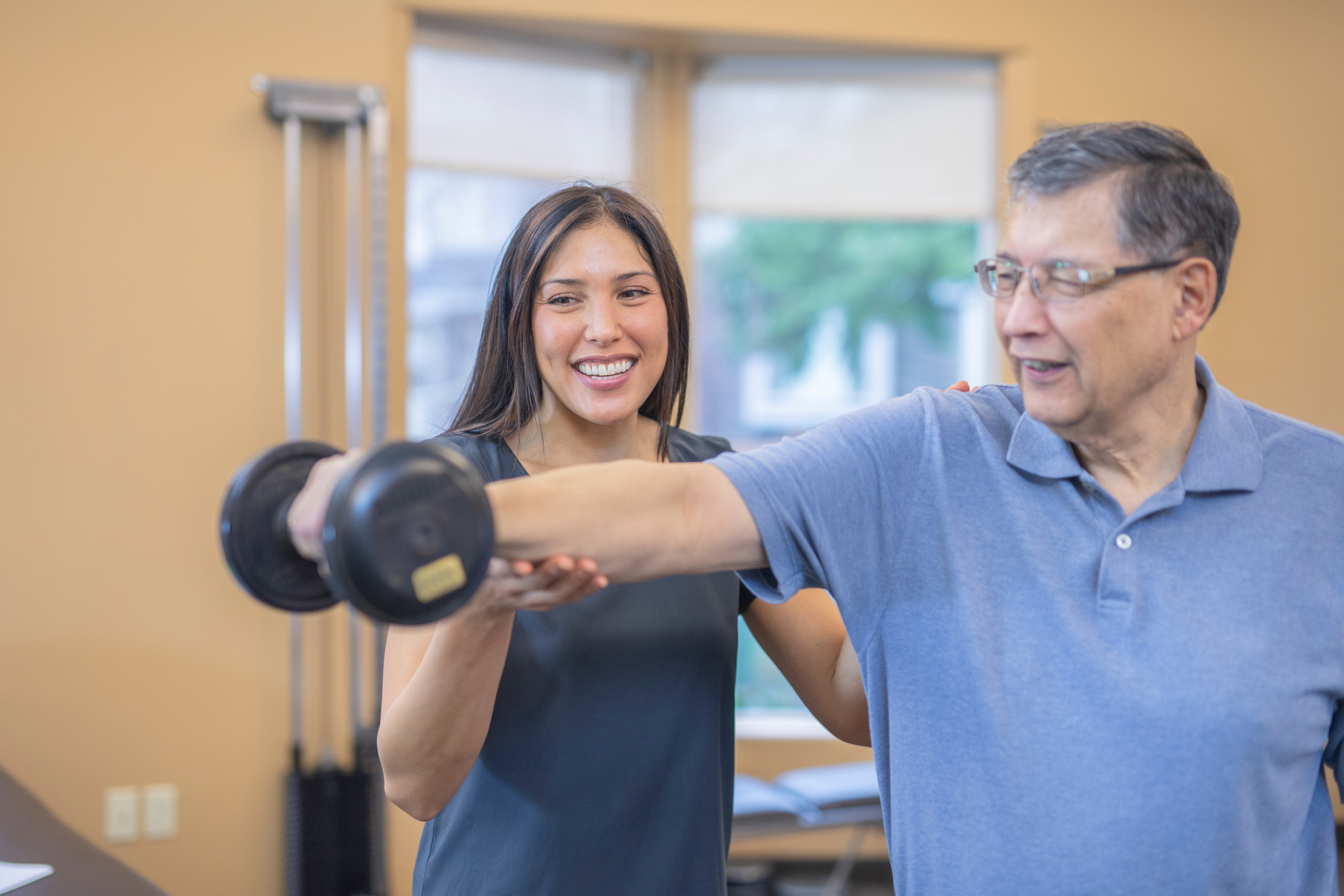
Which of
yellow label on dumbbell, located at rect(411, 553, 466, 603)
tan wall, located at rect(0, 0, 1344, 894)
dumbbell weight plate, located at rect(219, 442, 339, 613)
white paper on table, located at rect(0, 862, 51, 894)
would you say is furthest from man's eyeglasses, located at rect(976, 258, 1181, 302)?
tan wall, located at rect(0, 0, 1344, 894)

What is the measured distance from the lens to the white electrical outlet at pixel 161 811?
8.91 feet

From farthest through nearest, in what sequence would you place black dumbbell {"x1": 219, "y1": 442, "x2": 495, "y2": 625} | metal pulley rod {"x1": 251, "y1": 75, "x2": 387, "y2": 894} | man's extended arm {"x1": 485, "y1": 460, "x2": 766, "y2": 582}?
metal pulley rod {"x1": 251, "y1": 75, "x2": 387, "y2": 894}
man's extended arm {"x1": 485, "y1": 460, "x2": 766, "y2": 582}
black dumbbell {"x1": 219, "y1": 442, "x2": 495, "y2": 625}

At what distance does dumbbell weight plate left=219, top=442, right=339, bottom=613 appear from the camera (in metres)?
0.94

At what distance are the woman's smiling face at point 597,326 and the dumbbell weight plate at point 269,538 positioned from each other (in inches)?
16.4

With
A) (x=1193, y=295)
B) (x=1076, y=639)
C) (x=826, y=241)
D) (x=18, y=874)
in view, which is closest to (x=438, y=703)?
(x=1076, y=639)

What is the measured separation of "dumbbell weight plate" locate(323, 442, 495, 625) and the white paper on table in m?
1.14

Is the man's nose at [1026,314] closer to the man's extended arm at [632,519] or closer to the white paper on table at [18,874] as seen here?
the man's extended arm at [632,519]

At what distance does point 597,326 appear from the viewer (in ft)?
4.31

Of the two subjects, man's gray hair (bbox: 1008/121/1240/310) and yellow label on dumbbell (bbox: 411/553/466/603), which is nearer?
yellow label on dumbbell (bbox: 411/553/466/603)

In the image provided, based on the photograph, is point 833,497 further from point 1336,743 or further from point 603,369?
point 1336,743

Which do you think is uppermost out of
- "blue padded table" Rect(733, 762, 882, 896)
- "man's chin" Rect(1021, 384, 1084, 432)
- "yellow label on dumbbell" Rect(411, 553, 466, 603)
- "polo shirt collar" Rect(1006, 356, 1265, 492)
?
"man's chin" Rect(1021, 384, 1084, 432)

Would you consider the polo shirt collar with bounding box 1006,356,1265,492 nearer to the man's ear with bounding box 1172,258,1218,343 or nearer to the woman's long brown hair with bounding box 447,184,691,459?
the man's ear with bounding box 1172,258,1218,343

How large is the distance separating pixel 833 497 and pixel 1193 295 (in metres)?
0.41

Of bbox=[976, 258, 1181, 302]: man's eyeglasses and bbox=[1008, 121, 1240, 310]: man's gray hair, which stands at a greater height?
bbox=[1008, 121, 1240, 310]: man's gray hair
